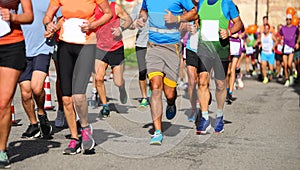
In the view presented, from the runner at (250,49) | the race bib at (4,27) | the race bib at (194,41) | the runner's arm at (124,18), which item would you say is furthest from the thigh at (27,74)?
the runner at (250,49)

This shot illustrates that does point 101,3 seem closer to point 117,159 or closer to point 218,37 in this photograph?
point 117,159

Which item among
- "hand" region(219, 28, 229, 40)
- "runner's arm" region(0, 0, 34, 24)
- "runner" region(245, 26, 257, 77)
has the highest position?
"runner's arm" region(0, 0, 34, 24)

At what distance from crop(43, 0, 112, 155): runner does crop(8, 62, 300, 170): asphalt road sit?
471 mm

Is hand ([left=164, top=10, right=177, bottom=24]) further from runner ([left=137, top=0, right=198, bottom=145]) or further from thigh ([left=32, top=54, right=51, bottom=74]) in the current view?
thigh ([left=32, top=54, right=51, bottom=74])

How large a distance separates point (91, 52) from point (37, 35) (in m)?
1.53

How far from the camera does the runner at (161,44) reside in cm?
869

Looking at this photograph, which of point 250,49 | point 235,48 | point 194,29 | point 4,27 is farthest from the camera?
point 250,49

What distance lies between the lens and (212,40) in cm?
971

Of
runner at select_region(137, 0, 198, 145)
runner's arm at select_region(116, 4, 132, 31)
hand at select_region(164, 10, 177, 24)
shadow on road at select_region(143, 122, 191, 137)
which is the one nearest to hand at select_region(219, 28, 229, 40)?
runner at select_region(137, 0, 198, 145)

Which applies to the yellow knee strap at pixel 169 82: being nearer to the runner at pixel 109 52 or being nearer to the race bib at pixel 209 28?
the race bib at pixel 209 28

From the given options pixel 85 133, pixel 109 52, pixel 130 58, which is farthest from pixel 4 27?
pixel 130 58

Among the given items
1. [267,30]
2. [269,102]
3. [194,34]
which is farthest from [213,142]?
[267,30]

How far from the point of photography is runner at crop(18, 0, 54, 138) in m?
8.74

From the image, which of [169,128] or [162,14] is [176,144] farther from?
[162,14]
